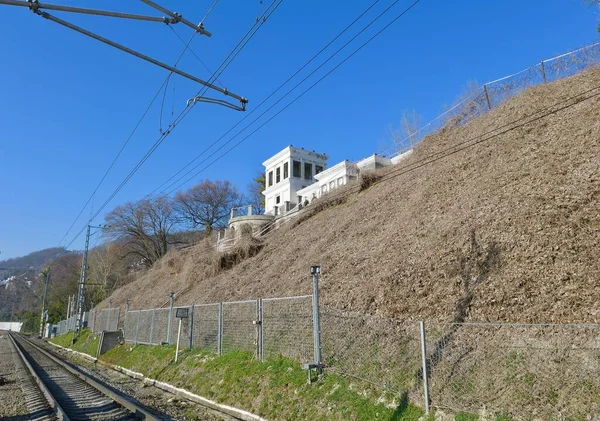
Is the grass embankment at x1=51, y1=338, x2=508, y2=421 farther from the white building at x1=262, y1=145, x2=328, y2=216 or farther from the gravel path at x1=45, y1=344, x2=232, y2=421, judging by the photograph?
the white building at x1=262, y1=145, x2=328, y2=216

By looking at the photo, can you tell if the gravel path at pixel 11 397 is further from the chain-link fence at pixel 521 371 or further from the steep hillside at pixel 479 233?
the chain-link fence at pixel 521 371

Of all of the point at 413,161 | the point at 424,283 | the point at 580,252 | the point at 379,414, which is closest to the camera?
the point at 379,414

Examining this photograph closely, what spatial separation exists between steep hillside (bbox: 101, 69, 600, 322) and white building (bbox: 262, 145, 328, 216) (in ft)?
71.8

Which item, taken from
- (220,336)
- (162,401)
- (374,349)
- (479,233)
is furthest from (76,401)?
(479,233)

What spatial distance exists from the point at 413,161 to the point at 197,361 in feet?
52.8

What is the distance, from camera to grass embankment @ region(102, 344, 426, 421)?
750 cm

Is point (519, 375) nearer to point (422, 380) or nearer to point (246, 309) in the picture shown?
point (422, 380)

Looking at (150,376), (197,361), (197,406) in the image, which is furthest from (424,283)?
(150,376)

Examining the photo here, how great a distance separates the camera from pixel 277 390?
9.58 meters

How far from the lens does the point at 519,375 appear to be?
6.48 meters

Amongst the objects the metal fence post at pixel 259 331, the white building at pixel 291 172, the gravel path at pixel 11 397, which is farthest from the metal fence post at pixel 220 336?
the white building at pixel 291 172

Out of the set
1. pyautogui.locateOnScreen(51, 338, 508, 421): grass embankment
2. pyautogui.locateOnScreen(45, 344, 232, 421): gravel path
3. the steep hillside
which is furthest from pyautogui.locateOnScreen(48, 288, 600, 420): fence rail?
pyautogui.locateOnScreen(45, 344, 232, 421): gravel path

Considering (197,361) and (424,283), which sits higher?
(424,283)

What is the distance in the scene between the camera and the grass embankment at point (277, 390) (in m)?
7.50
